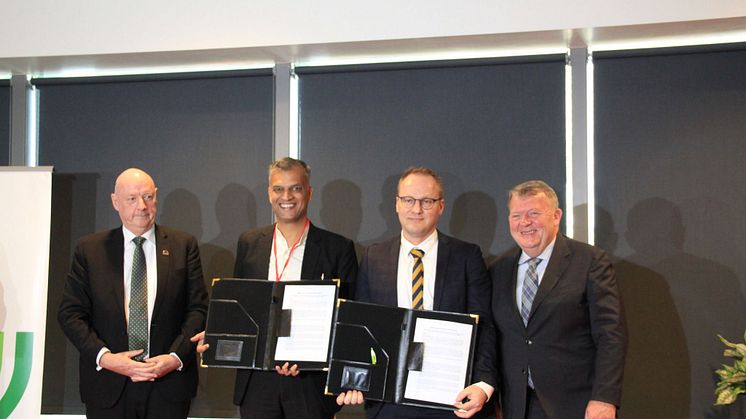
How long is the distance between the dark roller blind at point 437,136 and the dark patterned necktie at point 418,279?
59.3 inches

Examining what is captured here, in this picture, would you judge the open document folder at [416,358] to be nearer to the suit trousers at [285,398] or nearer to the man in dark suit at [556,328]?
the man in dark suit at [556,328]

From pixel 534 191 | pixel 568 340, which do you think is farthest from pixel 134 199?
pixel 568 340

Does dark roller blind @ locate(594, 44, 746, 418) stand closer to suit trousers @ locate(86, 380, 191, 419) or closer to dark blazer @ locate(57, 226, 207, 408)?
dark blazer @ locate(57, 226, 207, 408)

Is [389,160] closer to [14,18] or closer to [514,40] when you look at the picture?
[514,40]

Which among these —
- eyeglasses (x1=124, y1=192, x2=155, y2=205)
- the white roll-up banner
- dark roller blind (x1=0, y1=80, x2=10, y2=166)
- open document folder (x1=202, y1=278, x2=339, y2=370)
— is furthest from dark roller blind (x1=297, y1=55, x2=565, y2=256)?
dark roller blind (x1=0, y1=80, x2=10, y2=166)

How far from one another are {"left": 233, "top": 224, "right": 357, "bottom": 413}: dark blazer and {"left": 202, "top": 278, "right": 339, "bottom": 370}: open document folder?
0.22m

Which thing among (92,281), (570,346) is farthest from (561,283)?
(92,281)

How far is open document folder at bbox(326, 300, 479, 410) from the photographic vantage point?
9.82ft

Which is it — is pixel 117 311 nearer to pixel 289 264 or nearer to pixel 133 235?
pixel 133 235

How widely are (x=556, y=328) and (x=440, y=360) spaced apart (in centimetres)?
50

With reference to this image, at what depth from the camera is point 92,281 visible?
11.5ft

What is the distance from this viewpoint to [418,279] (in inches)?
126

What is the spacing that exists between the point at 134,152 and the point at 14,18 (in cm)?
118

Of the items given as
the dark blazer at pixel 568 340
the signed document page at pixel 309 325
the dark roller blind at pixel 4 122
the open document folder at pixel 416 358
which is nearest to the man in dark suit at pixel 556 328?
the dark blazer at pixel 568 340
